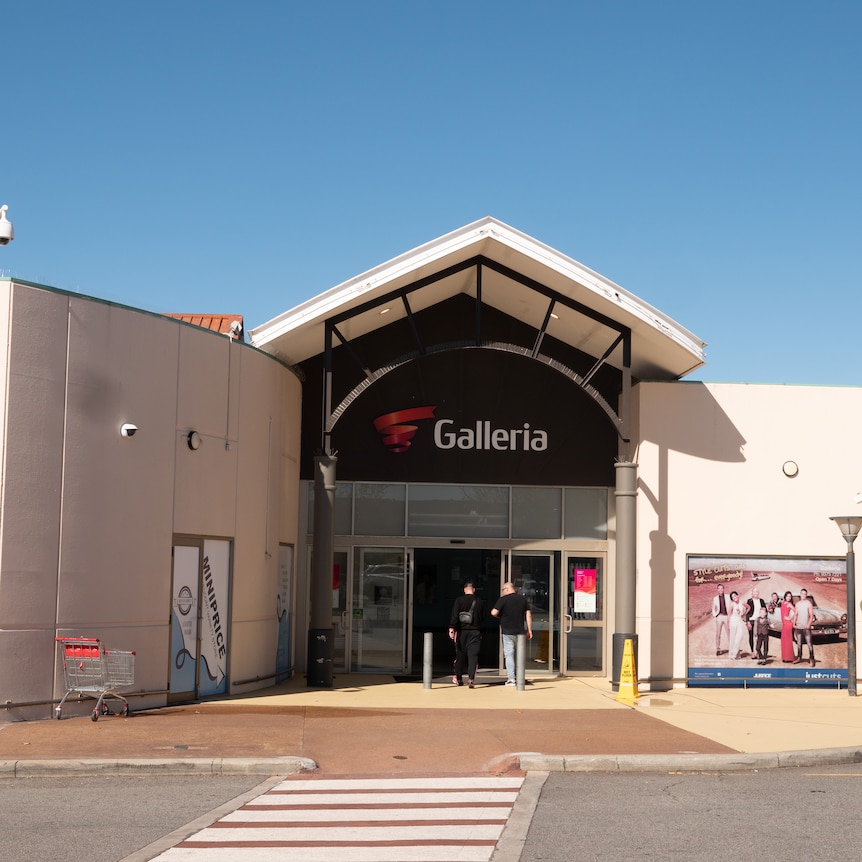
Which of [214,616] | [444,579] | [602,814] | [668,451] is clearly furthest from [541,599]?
[602,814]

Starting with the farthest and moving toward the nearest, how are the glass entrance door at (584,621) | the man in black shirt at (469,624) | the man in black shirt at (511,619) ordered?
the glass entrance door at (584,621) → the man in black shirt at (469,624) → the man in black shirt at (511,619)

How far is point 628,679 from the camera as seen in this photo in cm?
1736

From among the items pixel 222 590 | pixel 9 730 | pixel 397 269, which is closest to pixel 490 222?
pixel 397 269

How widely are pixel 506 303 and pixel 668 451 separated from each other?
3881 mm

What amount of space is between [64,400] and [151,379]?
1488mm

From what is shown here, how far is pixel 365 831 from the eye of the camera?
8.61 meters

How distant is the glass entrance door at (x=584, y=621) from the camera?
20828 mm

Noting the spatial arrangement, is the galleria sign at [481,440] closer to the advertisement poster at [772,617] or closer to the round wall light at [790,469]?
the advertisement poster at [772,617]

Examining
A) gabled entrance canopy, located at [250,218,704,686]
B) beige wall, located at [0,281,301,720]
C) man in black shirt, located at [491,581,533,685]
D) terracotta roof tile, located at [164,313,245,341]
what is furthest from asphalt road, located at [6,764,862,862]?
terracotta roof tile, located at [164,313,245,341]

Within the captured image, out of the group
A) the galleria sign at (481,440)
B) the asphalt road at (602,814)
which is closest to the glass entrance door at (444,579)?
the galleria sign at (481,440)

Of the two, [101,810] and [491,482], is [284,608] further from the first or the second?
[101,810]

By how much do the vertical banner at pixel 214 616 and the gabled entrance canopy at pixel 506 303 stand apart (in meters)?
3.45

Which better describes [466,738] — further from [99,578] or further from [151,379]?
[151,379]

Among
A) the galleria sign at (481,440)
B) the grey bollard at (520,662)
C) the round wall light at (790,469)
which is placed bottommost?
the grey bollard at (520,662)
